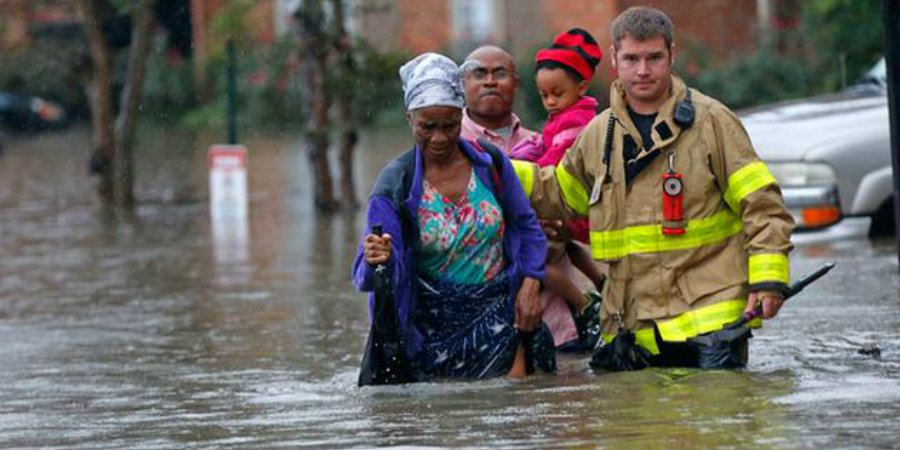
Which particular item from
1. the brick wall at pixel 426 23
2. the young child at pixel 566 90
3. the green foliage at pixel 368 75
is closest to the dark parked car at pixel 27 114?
the brick wall at pixel 426 23

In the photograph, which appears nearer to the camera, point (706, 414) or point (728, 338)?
point (706, 414)

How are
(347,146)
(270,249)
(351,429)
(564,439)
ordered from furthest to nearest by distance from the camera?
1. (347,146)
2. (270,249)
3. (351,429)
4. (564,439)

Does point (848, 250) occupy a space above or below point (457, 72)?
below

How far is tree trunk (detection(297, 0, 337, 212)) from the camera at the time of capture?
2084cm

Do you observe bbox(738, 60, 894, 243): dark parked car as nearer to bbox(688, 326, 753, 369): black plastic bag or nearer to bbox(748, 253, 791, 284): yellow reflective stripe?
bbox(688, 326, 753, 369): black plastic bag

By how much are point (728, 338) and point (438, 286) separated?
1174mm

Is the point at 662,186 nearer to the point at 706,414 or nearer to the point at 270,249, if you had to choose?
the point at 706,414

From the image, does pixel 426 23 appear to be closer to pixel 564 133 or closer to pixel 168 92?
pixel 168 92

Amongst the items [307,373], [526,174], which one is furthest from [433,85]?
[307,373]

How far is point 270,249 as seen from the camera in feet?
57.7

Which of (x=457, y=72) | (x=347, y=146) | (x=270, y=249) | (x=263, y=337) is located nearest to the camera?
(x=457, y=72)

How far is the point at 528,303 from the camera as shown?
28.1ft

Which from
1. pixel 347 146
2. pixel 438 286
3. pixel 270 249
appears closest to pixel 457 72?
pixel 438 286

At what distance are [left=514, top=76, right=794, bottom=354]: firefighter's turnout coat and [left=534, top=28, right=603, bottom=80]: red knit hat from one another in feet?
1.54
